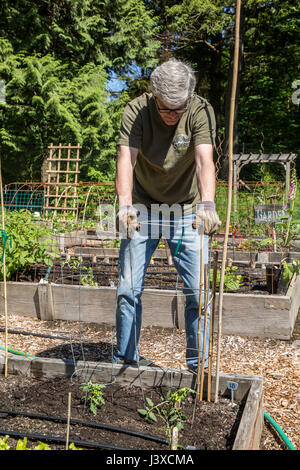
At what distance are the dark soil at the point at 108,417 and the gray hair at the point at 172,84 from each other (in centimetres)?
124

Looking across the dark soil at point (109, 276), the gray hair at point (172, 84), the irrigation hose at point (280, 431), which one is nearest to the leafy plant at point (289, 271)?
the dark soil at point (109, 276)

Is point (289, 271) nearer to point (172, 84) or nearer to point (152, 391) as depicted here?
point (152, 391)

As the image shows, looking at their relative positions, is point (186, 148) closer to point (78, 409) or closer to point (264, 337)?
point (78, 409)

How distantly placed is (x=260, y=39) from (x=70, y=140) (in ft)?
27.6

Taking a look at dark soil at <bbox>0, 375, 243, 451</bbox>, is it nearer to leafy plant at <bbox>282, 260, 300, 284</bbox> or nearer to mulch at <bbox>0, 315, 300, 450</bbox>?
mulch at <bbox>0, 315, 300, 450</bbox>

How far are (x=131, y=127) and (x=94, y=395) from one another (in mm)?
1180

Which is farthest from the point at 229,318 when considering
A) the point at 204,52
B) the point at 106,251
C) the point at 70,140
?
the point at 204,52

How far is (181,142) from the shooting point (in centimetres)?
210

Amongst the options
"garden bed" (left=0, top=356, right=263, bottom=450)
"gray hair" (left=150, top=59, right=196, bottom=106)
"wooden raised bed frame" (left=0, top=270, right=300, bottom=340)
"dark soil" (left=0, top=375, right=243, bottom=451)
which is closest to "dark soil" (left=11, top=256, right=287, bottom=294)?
"wooden raised bed frame" (left=0, top=270, right=300, bottom=340)

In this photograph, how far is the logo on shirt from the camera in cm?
210

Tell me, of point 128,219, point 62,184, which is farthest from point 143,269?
point 62,184

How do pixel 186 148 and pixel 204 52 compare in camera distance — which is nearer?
pixel 186 148

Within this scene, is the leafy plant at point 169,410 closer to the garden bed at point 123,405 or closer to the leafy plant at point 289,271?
the garden bed at point 123,405
